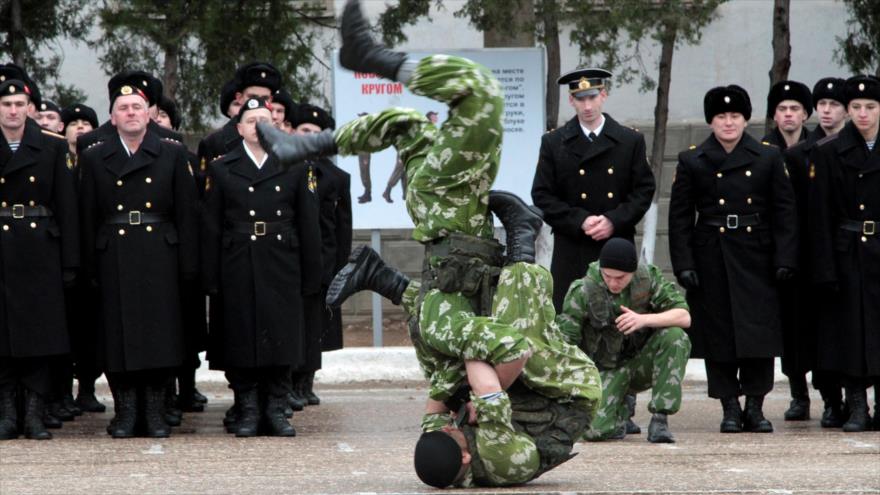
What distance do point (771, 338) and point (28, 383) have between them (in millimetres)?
4206

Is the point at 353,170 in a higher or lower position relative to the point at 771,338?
higher

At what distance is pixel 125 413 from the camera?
10031 millimetres

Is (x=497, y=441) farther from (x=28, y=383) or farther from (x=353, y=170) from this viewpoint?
(x=353, y=170)

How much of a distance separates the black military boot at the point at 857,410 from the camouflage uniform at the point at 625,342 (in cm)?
130

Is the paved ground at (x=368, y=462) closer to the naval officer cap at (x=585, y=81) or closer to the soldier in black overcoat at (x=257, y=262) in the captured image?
the soldier in black overcoat at (x=257, y=262)

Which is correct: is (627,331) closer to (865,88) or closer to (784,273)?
(784,273)

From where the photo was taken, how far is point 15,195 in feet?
32.5

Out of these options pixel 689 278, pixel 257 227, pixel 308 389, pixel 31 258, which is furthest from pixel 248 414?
pixel 689 278

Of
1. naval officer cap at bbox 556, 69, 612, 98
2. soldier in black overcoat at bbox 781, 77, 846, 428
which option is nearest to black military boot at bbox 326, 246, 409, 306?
naval officer cap at bbox 556, 69, 612, 98

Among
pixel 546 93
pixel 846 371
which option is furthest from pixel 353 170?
pixel 846 371

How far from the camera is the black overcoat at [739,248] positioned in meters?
10.4

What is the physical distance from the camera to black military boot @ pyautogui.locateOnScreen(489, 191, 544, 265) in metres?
7.59

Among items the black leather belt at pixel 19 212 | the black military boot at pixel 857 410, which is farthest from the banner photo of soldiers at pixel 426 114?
the black leather belt at pixel 19 212

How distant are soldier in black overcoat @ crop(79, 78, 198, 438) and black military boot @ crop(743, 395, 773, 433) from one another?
10.6 ft
